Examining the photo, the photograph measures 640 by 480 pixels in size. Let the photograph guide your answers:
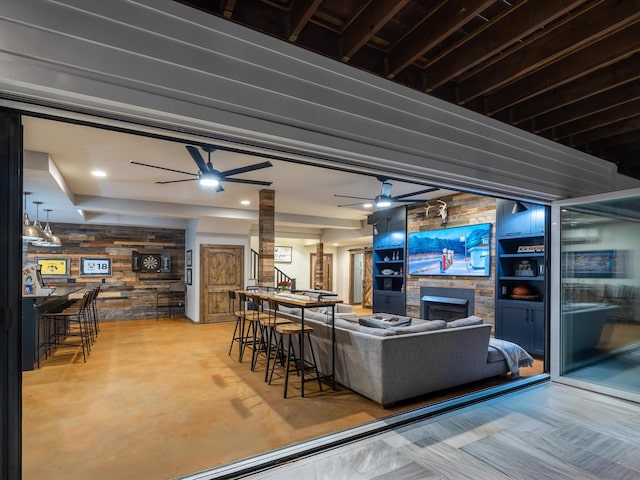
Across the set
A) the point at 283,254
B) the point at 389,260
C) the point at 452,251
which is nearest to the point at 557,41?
the point at 452,251

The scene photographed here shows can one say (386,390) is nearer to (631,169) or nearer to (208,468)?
(208,468)

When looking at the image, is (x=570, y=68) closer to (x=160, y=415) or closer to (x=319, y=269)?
(x=160, y=415)

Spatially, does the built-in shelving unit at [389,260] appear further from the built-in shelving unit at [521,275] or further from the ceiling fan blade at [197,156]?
the ceiling fan blade at [197,156]

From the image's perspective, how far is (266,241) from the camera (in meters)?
6.15

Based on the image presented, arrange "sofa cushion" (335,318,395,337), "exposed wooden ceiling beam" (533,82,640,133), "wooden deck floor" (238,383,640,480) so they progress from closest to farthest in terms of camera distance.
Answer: "wooden deck floor" (238,383,640,480) < "exposed wooden ceiling beam" (533,82,640,133) < "sofa cushion" (335,318,395,337)

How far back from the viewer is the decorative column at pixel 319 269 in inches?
491

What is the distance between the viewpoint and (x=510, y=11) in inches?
83.4

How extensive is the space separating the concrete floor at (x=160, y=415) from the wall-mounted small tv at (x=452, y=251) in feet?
6.43

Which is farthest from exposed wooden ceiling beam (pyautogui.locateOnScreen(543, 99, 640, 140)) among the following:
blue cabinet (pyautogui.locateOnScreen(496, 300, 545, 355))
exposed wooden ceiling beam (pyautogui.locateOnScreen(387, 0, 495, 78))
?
blue cabinet (pyautogui.locateOnScreen(496, 300, 545, 355))

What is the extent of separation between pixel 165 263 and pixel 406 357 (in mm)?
7950

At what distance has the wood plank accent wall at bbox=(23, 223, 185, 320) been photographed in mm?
8773

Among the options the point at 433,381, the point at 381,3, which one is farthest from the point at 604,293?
the point at 381,3

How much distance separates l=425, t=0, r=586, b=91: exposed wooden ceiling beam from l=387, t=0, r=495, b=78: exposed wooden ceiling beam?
1.05 feet

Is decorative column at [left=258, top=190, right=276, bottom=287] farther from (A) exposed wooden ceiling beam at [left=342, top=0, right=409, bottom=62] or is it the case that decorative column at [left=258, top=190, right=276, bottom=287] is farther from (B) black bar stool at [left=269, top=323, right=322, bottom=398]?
(A) exposed wooden ceiling beam at [left=342, top=0, right=409, bottom=62]
